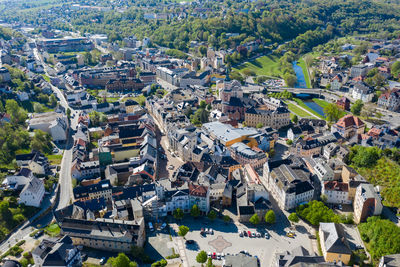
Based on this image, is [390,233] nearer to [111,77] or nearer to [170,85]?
[170,85]

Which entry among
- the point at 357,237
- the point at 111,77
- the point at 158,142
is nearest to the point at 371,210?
the point at 357,237

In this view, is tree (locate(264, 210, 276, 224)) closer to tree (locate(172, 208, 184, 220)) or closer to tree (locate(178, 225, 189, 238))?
tree (locate(178, 225, 189, 238))

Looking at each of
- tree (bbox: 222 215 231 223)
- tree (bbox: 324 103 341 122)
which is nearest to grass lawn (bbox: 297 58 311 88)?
tree (bbox: 324 103 341 122)

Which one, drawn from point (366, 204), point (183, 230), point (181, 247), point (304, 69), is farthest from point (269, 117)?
point (304, 69)

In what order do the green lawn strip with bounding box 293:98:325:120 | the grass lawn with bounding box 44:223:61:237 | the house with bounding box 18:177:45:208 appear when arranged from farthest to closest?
the green lawn strip with bounding box 293:98:325:120
the house with bounding box 18:177:45:208
the grass lawn with bounding box 44:223:61:237

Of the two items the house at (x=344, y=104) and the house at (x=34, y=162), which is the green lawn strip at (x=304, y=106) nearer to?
the house at (x=344, y=104)

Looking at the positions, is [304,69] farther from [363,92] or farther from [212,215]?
[212,215]
